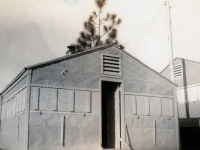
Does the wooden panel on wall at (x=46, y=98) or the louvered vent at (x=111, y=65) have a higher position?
the louvered vent at (x=111, y=65)

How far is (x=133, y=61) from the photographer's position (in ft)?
50.6

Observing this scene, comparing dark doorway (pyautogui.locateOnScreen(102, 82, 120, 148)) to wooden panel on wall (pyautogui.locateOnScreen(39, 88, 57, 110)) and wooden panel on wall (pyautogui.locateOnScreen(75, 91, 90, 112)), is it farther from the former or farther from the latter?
wooden panel on wall (pyautogui.locateOnScreen(39, 88, 57, 110))

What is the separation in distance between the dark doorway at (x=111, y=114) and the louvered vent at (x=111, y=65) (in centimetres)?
77

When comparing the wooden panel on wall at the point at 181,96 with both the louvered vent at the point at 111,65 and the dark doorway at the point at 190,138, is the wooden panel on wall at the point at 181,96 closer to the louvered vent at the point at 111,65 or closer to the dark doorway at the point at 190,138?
the dark doorway at the point at 190,138

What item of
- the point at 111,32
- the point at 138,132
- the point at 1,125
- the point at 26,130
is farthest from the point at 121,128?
the point at 111,32

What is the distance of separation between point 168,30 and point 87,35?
1342 centimetres

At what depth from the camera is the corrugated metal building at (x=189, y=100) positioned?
63.3 feet

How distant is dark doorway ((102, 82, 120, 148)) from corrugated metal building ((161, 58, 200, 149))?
7229mm

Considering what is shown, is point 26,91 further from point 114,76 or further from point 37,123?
point 114,76

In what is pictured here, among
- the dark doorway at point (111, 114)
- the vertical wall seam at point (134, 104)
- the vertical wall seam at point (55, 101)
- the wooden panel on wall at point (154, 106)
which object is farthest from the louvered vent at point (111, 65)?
the vertical wall seam at point (55, 101)

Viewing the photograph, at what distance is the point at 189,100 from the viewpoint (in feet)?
70.4

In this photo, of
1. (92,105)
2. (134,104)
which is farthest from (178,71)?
(92,105)

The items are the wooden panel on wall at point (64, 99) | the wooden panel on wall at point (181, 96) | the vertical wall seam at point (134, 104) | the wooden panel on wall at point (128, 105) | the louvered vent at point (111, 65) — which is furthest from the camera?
the wooden panel on wall at point (181, 96)

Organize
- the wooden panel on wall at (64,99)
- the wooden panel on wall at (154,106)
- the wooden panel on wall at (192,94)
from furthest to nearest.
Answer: the wooden panel on wall at (192,94)
the wooden panel on wall at (154,106)
the wooden panel on wall at (64,99)
